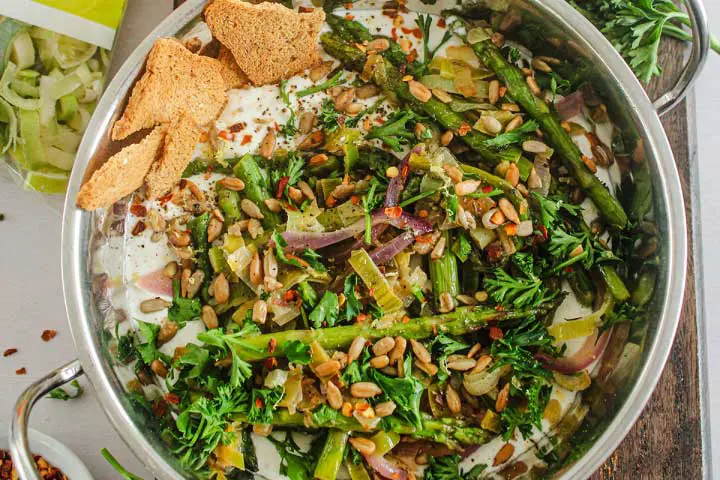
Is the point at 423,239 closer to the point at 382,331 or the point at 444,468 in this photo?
the point at 382,331

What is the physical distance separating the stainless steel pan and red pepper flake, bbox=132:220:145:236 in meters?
0.16

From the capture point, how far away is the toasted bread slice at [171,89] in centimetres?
219

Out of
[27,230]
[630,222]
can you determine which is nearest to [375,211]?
[630,222]

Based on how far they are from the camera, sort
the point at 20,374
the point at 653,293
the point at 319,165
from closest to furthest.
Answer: the point at 653,293, the point at 319,165, the point at 20,374

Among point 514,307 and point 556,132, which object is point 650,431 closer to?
point 514,307

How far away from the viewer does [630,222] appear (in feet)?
7.58

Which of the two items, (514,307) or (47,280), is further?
(47,280)

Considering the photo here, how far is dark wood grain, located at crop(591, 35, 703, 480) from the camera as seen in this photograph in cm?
240

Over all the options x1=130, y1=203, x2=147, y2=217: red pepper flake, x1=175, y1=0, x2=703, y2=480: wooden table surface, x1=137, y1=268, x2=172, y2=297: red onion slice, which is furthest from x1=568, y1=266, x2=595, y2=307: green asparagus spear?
x1=130, y1=203, x2=147, y2=217: red pepper flake

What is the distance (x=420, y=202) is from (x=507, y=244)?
0.30 meters

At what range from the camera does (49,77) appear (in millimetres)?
2488

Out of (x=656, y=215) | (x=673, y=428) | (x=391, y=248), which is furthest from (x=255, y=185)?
(x=673, y=428)

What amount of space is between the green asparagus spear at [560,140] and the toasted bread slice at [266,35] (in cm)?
62

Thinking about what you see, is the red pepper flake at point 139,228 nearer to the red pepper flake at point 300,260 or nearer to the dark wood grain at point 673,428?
the red pepper flake at point 300,260
